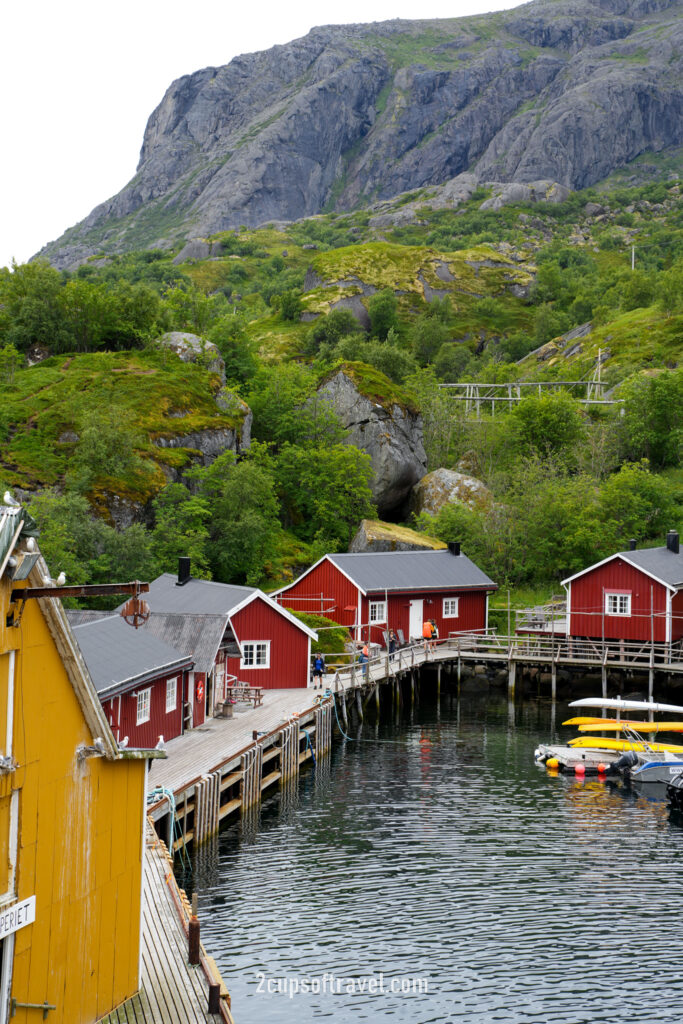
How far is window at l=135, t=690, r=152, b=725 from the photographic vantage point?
28.9 meters

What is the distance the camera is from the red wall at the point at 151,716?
Result: 27219 mm

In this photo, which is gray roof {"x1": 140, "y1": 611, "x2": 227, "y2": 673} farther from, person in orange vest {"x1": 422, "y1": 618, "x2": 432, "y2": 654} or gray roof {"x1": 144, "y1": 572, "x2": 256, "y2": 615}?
person in orange vest {"x1": 422, "y1": 618, "x2": 432, "y2": 654}

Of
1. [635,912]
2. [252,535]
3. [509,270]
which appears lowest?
[635,912]

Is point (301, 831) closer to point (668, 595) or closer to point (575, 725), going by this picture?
point (575, 725)

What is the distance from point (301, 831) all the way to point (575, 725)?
1759 centimetres

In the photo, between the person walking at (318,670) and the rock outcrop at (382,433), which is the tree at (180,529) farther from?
the rock outcrop at (382,433)

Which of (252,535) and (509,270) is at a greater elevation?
(509,270)

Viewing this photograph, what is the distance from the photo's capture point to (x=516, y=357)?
425ft

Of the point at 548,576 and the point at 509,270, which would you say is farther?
the point at 509,270

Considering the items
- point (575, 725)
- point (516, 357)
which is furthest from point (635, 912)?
point (516, 357)

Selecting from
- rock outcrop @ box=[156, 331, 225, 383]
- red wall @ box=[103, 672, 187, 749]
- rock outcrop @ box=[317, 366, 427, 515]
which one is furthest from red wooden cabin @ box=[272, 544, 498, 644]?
rock outcrop @ box=[156, 331, 225, 383]

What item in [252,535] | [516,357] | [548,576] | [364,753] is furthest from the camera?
[516,357]

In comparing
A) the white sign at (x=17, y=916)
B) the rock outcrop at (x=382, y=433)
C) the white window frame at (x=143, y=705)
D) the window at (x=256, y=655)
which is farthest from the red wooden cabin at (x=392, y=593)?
the white sign at (x=17, y=916)

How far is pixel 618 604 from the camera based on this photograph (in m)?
48.8
